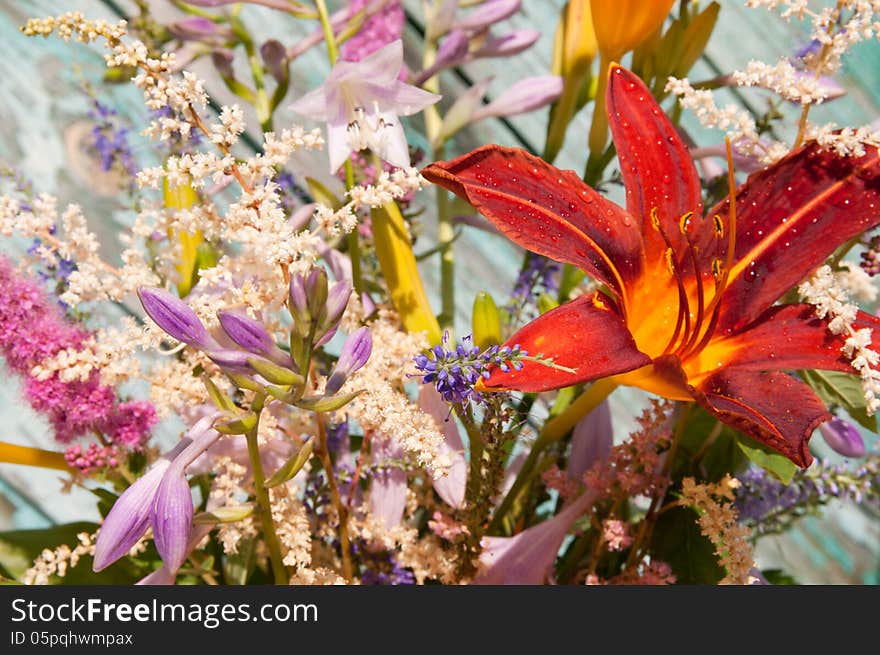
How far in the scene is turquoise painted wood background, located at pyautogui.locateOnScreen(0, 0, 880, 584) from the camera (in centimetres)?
83

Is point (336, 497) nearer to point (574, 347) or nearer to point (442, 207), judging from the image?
point (574, 347)

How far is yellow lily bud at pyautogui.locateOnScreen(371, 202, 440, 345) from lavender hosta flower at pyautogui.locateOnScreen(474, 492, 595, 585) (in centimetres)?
12

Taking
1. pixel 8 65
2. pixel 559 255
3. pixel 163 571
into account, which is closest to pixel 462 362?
pixel 559 255

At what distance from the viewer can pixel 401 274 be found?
51cm

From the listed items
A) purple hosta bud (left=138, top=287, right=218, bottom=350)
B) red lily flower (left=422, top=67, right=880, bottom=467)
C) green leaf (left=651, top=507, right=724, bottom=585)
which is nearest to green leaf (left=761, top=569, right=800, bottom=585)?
green leaf (left=651, top=507, right=724, bottom=585)

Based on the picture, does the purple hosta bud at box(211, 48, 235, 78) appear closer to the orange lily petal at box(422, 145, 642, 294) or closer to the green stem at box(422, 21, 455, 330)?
the green stem at box(422, 21, 455, 330)

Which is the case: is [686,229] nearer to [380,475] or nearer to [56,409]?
[380,475]

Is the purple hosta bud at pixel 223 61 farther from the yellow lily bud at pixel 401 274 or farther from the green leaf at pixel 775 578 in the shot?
the green leaf at pixel 775 578

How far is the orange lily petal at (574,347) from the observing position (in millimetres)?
368

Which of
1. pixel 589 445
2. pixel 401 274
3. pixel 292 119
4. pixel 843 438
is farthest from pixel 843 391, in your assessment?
pixel 292 119

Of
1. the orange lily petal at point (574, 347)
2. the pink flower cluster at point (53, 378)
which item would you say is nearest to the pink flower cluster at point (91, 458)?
the pink flower cluster at point (53, 378)

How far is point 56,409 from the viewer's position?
17.1 inches

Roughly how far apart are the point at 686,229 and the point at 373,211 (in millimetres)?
163

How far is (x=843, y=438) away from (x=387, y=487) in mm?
260
